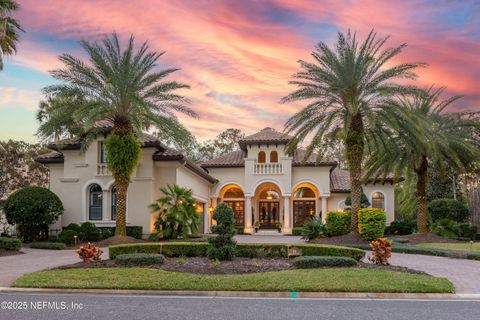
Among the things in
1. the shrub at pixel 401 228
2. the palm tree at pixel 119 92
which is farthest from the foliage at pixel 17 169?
the shrub at pixel 401 228

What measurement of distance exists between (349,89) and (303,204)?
1660 cm

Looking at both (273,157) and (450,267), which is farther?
(273,157)

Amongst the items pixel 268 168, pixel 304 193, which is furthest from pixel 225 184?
pixel 304 193

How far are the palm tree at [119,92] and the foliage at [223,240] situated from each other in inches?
382

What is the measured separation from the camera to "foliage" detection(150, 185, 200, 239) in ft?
82.4

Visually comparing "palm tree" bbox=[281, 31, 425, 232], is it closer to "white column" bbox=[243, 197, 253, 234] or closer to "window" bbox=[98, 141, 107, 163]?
"window" bbox=[98, 141, 107, 163]

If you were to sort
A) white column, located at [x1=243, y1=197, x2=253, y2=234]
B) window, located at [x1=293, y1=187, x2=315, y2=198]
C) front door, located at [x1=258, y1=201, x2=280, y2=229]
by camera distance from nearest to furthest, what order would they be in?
white column, located at [x1=243, y1=197, x2=253, y2=234] → window, located at [x1=293, y1=187, x2=315, y2=198] → front door, located at [x1=258, y1=201, x2=280, y2=229]

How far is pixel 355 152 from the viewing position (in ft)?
78.6

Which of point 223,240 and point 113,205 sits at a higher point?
point 113,205

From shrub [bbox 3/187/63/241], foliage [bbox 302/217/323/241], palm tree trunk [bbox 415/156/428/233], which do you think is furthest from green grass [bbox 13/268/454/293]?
palm tree trunk [bbox 415/156/428/233]

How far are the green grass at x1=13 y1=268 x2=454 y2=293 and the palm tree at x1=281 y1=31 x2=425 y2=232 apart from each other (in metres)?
11.8

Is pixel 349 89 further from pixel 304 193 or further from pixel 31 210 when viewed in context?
pixel 31 210

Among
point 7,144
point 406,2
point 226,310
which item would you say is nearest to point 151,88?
point 406,2

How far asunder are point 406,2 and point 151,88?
1391 centimetres
